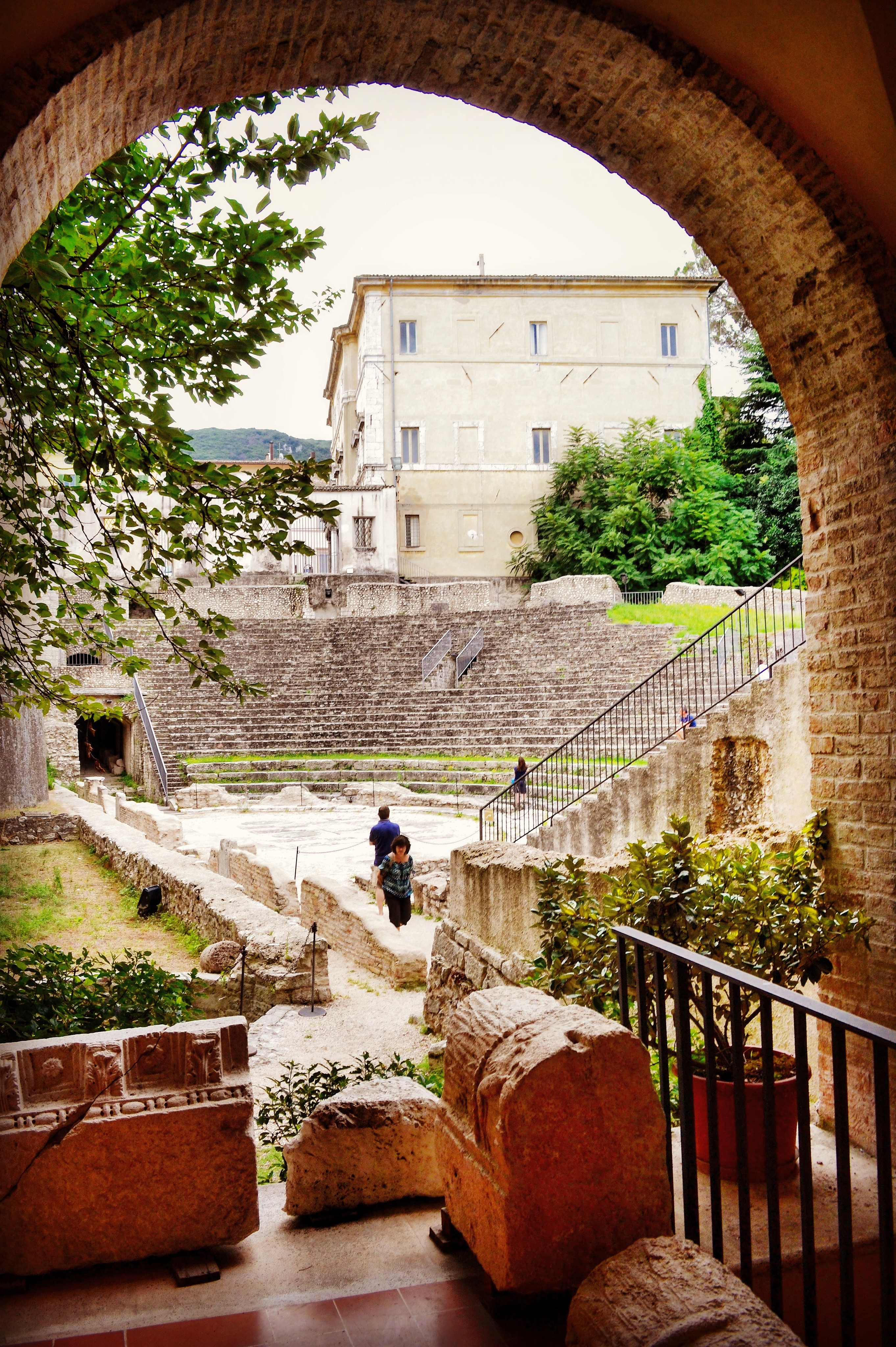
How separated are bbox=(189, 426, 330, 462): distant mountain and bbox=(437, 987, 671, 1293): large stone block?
10146cm

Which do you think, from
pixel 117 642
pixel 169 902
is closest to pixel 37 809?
pixel 169 902

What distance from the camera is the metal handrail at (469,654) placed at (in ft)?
77.5

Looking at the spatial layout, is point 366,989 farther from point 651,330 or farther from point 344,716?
point 651,330

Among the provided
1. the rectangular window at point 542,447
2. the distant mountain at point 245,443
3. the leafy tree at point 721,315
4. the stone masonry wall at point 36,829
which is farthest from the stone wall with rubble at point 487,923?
the distant mountain at point 245,443

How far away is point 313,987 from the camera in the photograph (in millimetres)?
8234

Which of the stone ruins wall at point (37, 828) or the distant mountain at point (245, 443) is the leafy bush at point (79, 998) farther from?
the distant mountain at point (245, 443)

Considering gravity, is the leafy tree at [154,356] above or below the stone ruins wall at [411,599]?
below

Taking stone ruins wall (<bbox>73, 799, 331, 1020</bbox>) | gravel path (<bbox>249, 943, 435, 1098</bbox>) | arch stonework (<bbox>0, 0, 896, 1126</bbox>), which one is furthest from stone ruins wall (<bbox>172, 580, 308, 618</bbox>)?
arch stonework (<bbox>0, 0, 896, 1126</bbox>)

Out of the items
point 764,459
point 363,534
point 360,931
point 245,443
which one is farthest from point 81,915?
point 245,443

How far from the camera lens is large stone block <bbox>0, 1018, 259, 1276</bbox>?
8.71 feet

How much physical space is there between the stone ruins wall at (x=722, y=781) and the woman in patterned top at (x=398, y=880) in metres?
1.67

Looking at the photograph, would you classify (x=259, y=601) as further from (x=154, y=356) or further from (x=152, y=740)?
(x=154, y=356)

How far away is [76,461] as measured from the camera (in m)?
4.93

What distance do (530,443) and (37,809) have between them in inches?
925
